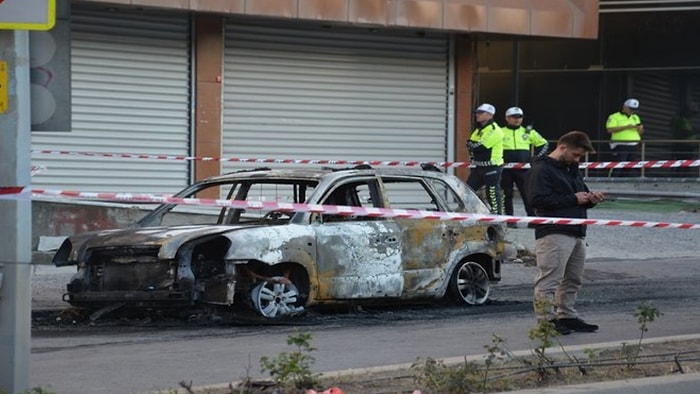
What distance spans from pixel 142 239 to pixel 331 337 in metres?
1.79

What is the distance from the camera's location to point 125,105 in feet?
63.5

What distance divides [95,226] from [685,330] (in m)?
7.79

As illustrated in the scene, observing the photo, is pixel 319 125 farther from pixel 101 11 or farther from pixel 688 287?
pixel 688 287

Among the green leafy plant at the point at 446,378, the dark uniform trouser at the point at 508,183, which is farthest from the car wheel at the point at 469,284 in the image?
the dark uniform trouser at the point at 508,183

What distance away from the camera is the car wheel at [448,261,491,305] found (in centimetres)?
1218

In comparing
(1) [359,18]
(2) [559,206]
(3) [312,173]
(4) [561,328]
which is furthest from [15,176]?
(1) [359,18]

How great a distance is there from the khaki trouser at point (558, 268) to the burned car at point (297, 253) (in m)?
1.90

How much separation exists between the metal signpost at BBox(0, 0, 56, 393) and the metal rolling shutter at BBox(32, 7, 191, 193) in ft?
40.6

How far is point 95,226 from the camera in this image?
15.6 m

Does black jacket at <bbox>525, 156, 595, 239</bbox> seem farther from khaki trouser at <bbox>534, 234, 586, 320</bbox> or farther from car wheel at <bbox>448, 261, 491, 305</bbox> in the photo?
car wheel at <bbox>448, 261, 491, 305</bbox>

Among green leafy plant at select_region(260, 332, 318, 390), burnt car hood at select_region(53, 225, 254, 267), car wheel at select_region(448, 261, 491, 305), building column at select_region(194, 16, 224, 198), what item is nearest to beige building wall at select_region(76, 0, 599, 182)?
building column at select_region(194, 16, 224, 198)

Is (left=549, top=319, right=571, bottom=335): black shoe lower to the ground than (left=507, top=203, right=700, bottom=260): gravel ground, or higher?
lower

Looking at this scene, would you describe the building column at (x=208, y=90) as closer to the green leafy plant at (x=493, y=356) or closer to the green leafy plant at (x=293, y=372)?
the green leafy plant at (x=493, y=356)

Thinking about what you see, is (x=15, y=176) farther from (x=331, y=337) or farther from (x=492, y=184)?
(x=492, y=184)
